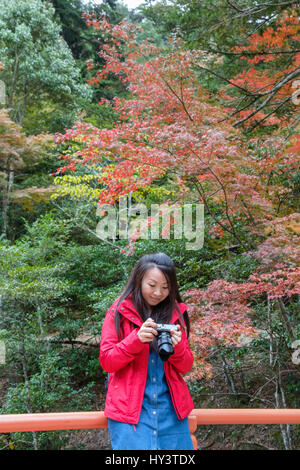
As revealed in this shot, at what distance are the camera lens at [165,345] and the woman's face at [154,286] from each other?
0.23 metres

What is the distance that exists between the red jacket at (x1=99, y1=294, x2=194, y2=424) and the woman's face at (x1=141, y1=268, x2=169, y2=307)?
9 centimetres

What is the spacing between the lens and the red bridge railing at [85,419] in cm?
149

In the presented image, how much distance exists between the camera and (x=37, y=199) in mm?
8422

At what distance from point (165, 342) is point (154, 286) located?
298 mm

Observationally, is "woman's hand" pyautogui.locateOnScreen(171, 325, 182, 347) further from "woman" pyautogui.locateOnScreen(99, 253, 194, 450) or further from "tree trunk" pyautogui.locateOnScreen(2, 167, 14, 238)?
"tree trunk" pyautogui.locateOnScreen(2, 167, 14, 238)

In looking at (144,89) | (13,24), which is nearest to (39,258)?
(144,89)

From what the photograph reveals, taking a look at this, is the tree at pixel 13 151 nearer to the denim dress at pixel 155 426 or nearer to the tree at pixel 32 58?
the tree at pixel 32 58

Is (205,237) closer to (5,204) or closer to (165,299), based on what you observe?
(165,299)

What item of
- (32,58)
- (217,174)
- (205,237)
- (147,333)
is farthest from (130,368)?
(32,58)

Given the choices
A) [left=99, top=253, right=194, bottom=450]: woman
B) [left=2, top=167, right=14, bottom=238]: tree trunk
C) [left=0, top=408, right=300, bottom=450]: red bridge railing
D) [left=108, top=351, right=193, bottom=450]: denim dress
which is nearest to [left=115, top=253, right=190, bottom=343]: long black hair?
[left=99, top=253, right=194, bottom=450]: woman

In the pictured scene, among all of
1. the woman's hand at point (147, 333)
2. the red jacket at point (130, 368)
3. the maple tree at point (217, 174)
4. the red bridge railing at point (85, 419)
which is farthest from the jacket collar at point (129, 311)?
the maple tree at point (217, 174)

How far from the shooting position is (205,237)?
5102 millimetres
